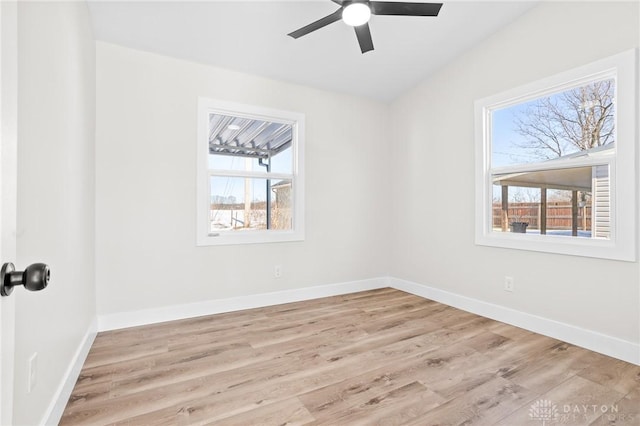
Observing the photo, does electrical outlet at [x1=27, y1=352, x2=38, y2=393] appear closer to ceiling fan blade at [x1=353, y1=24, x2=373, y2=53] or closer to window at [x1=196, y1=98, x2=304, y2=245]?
window at [x1=196, y1=98, x2=304, y2=245]

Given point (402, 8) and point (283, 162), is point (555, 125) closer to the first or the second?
point (402, 8)

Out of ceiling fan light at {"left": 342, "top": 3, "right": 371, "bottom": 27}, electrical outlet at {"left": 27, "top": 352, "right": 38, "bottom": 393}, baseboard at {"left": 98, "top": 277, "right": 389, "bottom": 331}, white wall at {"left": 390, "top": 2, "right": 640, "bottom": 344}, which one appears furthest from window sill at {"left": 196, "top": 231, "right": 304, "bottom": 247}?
ceiling fan light at {"left": 342, "top": 3, "right": 371, "bottom": 27}

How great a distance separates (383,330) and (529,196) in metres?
1.85

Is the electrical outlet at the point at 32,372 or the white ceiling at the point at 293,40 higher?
the white ceiling at the point at 293,40

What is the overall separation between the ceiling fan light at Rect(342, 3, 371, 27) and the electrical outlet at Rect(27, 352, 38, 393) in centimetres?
256

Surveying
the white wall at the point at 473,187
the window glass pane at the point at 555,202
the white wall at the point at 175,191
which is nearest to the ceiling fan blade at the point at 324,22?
the white wall at the point at 175,191

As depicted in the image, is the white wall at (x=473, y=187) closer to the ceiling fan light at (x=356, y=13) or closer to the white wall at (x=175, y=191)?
the white wall at (x=175, y=191)

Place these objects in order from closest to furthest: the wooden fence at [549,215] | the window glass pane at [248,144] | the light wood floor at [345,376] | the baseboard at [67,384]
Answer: the baseboard at [67,384], the light wood floor at [345,376], the wooden fence at [549,215], the window glass pane at [248,144]

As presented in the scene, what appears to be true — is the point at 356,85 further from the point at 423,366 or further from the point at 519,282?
the point at 423,366

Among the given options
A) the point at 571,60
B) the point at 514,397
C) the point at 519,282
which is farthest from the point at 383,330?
the point at 571,60

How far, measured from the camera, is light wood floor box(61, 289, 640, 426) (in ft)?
5.47

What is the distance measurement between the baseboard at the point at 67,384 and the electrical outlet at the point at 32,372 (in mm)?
239

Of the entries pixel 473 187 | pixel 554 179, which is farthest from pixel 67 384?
pixel 554 179

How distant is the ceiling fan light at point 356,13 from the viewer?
218 cm
